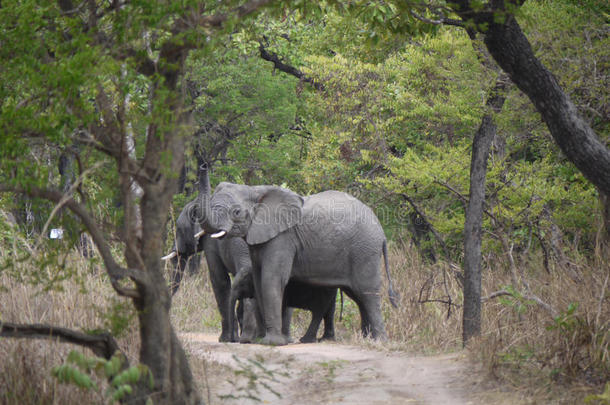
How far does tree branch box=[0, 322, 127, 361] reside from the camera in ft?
17.8

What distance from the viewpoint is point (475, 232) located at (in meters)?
9.54

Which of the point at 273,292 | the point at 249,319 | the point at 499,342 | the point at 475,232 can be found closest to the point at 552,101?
the point at 499,342

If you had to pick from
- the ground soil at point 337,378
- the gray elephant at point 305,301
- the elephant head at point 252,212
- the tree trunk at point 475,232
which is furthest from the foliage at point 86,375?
the gray elephant at point 305,301

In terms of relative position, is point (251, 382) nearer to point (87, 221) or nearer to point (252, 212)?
point (87, 221)

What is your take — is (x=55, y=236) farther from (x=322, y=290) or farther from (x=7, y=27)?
(x=322, y=290)

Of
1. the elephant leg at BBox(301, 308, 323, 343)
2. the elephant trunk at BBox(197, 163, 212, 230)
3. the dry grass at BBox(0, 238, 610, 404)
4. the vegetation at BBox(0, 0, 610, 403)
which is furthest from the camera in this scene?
the elephant leg at BBox(301, 308, 323, 343)

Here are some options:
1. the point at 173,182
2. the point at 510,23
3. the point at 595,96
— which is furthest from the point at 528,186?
the point at 173,182

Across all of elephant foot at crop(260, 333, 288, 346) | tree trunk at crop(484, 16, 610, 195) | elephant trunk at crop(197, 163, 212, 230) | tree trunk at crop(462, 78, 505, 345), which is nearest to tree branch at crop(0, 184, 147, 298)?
tree trunk at crop(484, 16, 610, 195)

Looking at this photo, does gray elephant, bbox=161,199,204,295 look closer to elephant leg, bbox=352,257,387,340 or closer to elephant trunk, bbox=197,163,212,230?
elephant trunk, bbox=197,163,212,230

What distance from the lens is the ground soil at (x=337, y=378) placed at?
6.99m

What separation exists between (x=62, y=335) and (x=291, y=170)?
17.2 metres

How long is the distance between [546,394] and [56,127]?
422 centimetres

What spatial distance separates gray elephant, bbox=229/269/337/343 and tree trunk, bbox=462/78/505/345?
3.83 m

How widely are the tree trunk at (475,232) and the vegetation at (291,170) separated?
0.97 ft
